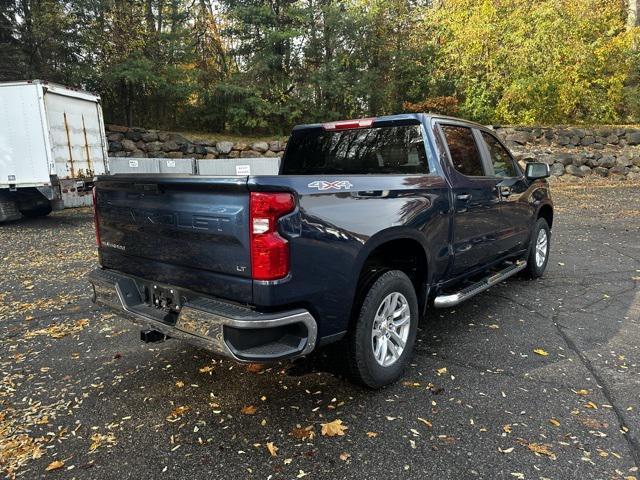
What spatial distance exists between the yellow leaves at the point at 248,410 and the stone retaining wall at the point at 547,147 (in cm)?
1506

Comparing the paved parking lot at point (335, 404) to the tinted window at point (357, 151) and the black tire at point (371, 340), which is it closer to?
the black tire at point (371, 340)

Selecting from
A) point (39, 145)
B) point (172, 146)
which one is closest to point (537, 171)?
point (39, 145)

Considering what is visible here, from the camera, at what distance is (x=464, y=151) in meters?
4.24

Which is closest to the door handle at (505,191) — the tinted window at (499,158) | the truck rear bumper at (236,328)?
the tinted window at (499,158)

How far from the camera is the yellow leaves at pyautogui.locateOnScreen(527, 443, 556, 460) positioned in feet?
8.26

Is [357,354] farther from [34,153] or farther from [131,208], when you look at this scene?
[34,153]

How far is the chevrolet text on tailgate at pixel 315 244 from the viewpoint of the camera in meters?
2.49

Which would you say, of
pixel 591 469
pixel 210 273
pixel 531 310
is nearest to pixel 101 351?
pixel 210 273

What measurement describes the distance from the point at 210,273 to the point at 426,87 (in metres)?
18.0

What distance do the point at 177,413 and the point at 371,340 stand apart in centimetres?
134

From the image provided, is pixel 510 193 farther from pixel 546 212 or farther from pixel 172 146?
pixel 172 146

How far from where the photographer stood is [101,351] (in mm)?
3918

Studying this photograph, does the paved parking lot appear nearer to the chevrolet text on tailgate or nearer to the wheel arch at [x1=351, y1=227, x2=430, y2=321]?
the chevrolet text on tailgate

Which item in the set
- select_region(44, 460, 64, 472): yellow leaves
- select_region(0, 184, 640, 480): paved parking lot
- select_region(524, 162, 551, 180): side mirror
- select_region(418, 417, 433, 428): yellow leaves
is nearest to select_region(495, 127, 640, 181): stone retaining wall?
select_region(524, 162, 551, 180): side mirror
